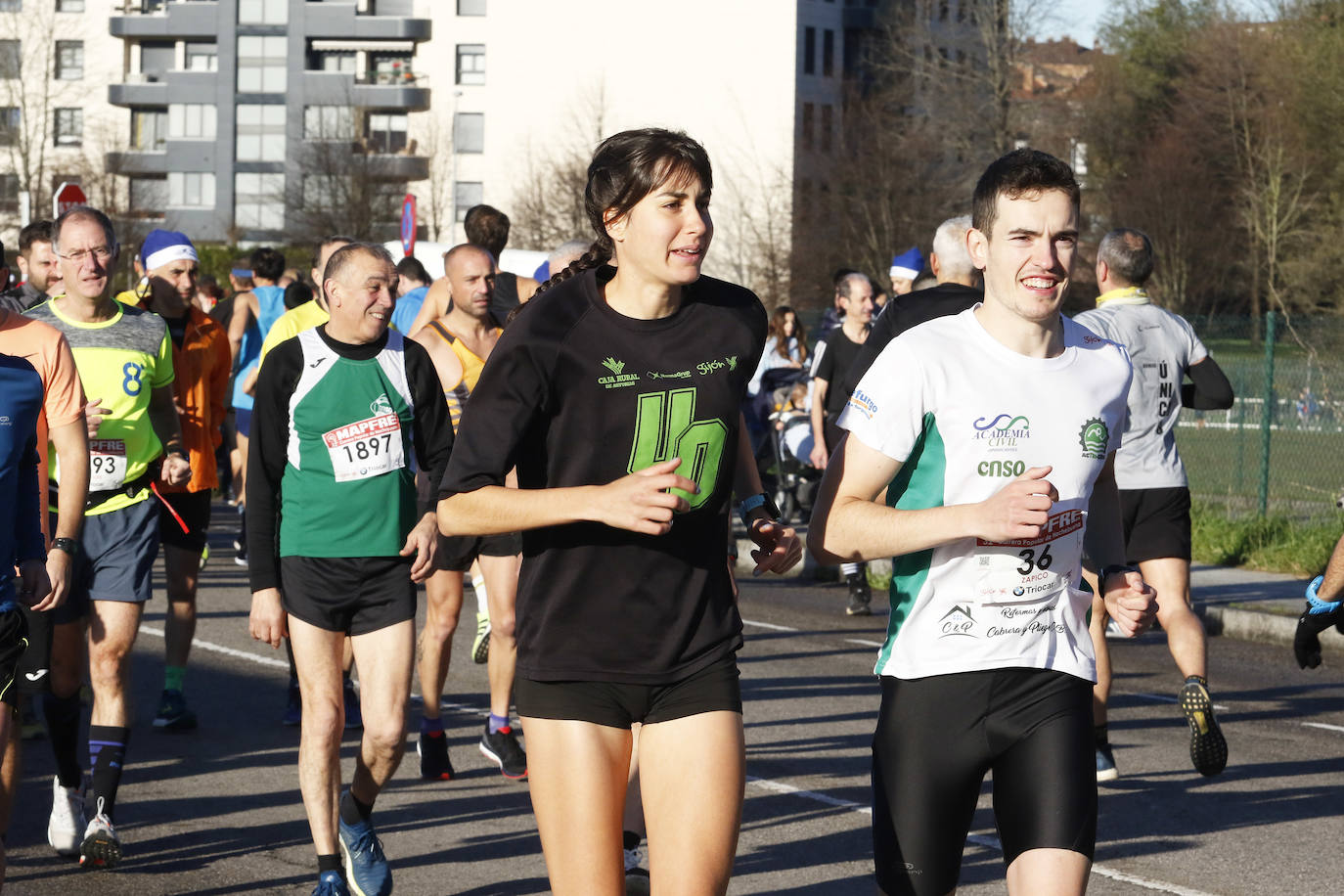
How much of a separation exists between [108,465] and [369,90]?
73.6 metres

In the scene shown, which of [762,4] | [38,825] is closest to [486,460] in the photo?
[38,825]

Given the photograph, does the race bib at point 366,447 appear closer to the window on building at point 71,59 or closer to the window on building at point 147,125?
the window on building at point 147,125

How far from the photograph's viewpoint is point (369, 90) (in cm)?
7800

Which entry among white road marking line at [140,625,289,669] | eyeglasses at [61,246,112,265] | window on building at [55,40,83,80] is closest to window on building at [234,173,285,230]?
window on building at [55,40,83,80]

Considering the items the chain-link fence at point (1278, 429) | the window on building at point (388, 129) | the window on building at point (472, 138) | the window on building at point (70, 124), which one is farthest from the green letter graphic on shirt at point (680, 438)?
the window on building at point (70, 124)

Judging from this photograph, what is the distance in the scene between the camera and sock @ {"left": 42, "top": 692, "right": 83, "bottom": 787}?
649 centimetres

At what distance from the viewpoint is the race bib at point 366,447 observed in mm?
6094

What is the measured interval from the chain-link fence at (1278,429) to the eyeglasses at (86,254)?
11763 millimetres

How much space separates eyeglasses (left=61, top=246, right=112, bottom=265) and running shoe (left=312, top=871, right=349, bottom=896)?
7.87 ft

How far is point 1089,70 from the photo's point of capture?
204 ft

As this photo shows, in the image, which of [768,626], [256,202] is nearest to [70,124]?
[256,202]

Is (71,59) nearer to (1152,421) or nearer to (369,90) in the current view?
(369,90)

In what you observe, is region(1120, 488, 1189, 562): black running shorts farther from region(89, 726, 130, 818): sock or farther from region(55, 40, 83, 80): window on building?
region(55, 40, 83, 80): window on building

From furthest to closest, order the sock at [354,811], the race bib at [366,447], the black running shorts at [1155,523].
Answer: the black running shorts at [1155,523]
the race bib at [366,447]
the sock at [354,811]
